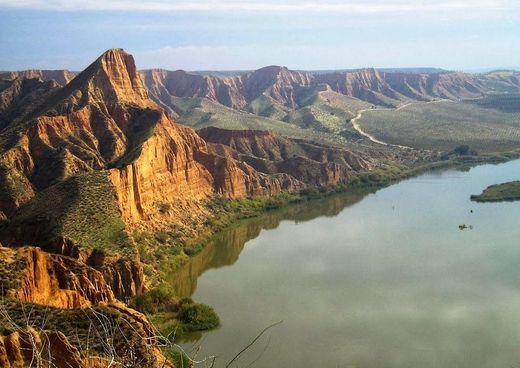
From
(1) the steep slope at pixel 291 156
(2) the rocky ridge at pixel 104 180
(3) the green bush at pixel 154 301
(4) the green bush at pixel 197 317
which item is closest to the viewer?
(2) the rocky ridge at pixel 104 180

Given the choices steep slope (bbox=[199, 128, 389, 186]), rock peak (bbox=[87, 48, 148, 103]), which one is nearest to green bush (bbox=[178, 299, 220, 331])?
rock peak (bbox=[87, 48, 148, 103])

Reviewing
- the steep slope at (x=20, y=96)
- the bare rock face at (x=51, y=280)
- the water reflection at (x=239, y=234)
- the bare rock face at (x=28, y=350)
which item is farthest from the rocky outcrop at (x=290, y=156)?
the bare rock face at (x=28, y=350)

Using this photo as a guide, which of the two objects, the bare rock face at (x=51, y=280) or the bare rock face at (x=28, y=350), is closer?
the bare rock face at (x=28, y=350)

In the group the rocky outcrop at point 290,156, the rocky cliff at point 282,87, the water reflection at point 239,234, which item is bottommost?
the water reflection at point 239,234

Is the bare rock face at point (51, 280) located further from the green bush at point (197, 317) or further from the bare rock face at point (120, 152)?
the bare rock face at point (120, 152)

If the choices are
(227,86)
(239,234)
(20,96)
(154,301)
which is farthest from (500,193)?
(227,86)
